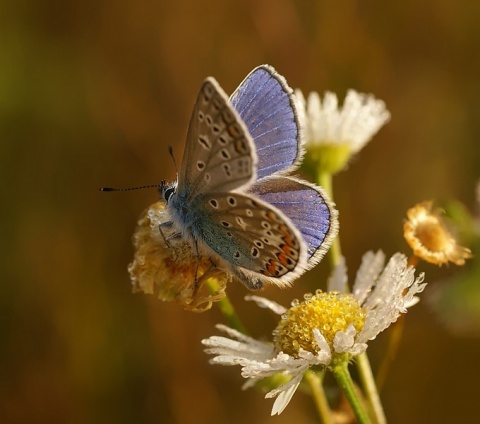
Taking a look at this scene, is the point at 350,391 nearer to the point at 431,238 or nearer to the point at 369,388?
the point at 369,388

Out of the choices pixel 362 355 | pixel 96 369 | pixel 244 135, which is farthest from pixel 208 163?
pixel 96 369

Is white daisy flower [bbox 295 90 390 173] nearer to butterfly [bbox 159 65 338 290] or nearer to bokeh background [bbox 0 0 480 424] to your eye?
butterfly [bbox 159 65 338 290]

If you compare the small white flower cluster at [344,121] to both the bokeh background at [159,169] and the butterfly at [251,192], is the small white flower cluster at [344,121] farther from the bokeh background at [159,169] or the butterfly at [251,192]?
the bokeh background at [159,169]

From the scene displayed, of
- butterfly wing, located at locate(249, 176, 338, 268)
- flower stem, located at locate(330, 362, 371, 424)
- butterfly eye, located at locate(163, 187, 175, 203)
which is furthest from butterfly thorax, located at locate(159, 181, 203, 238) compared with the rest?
flower stem, located at locate(330, 362, 371, 424)

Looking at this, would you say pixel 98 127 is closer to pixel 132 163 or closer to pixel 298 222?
pixel 132 163

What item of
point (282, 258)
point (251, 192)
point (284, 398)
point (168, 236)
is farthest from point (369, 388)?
point (168, 236)
